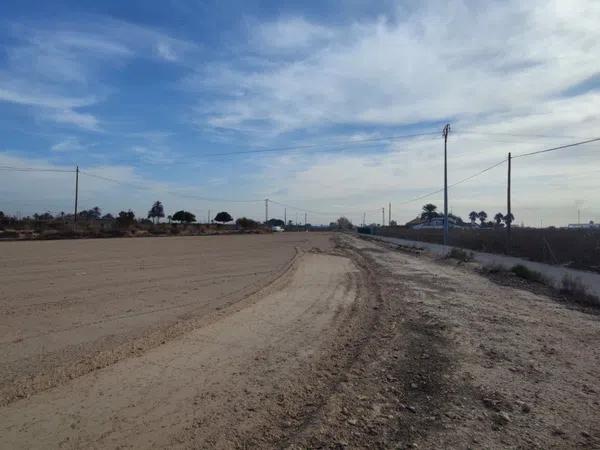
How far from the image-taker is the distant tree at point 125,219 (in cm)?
6675

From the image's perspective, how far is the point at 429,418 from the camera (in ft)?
16.3

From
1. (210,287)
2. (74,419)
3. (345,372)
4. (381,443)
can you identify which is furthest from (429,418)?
(210,287)

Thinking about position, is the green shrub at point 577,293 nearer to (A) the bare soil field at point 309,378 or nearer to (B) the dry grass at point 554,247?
(A) the bare soil field at point 309,378

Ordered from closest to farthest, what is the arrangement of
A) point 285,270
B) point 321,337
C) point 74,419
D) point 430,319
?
point 74,419 → point 321,337 → point 430,319 → point 285,270

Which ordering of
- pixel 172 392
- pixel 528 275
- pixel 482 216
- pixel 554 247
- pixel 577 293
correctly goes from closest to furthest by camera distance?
pixel 172 392
pixel 577 293
pixel 528 275
pixel 554 247
pixel 482 216

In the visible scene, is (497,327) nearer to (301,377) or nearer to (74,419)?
(301,377)

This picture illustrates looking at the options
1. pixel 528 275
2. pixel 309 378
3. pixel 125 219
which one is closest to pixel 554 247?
pixel 528 275

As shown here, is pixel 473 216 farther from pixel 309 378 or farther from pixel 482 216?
pixel 309 378

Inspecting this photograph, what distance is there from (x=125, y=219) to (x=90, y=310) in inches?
2421

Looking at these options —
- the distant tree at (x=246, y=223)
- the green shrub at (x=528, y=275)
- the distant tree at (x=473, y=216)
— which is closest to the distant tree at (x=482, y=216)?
the distant tree at (x=473, y=216)

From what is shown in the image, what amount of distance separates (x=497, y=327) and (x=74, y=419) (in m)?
8.14

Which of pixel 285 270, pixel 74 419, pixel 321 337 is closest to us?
pixel 74 419

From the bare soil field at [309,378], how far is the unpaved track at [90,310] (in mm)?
69

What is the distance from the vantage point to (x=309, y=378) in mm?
6227
